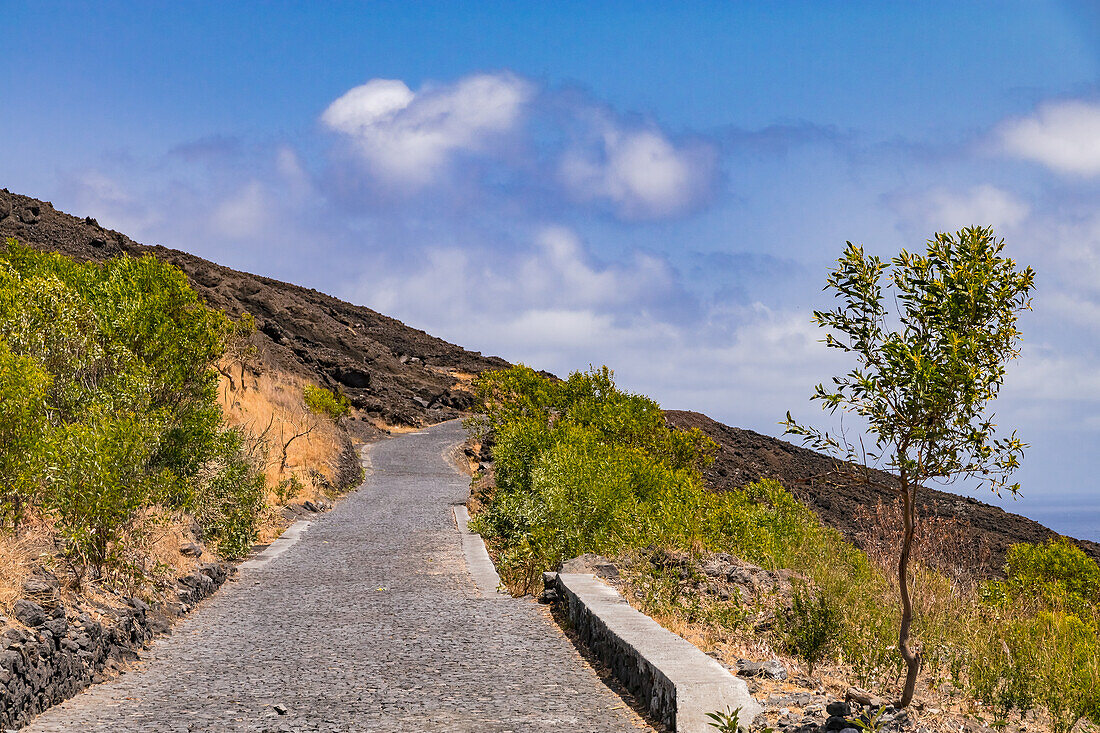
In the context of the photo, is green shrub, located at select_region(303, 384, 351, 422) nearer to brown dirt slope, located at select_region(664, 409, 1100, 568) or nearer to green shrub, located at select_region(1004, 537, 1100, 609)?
brown dirt slope, located at select_region(664, 409, 1100, 568)

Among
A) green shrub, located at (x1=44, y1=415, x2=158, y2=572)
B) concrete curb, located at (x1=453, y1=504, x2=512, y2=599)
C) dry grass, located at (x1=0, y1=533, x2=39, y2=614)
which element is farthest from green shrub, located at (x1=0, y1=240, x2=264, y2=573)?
concrete curb, located at (x1=453, y1=504, x2=512, y2=599)

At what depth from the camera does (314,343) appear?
60812 mm

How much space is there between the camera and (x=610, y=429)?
2031 centimetres

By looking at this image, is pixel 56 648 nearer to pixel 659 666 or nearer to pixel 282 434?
pixel 659 666

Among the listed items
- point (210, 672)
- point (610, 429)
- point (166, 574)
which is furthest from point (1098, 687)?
point (610, 429)

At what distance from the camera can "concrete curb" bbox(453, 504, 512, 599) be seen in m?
10.3

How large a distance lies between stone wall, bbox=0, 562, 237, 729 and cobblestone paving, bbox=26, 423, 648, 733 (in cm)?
13

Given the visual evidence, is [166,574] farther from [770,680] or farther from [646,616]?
[770,680]

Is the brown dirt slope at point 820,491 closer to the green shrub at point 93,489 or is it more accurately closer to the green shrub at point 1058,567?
the green shrub at point 1058,567

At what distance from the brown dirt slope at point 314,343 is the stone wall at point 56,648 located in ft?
105

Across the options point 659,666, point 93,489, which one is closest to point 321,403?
point 93,489

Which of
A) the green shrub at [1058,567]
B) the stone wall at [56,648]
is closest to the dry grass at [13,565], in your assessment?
the stone wall at [56,648]

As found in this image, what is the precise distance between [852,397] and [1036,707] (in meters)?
2.68

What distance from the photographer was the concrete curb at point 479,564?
10273mm
